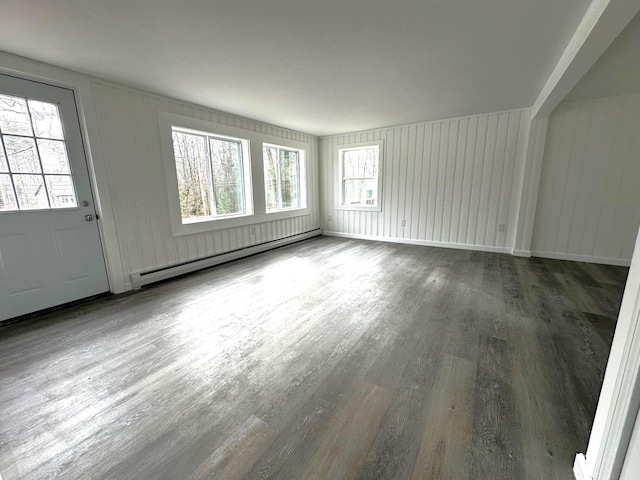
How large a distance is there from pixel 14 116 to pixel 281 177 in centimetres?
388

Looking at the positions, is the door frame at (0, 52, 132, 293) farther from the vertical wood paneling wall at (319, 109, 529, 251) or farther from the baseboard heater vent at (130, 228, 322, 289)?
the vertical wood paneling wall at (319, 109, 529, 251)

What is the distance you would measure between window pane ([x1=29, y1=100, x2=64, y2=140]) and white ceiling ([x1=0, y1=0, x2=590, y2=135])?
0.42 meters

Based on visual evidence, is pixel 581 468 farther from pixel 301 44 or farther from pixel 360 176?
pixel 360 176

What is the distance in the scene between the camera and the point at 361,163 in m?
6.20

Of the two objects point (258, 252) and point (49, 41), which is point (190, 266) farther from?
point (49, 41)

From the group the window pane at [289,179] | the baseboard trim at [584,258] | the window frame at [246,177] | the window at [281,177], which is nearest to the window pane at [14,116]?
the window frame at [246,177]

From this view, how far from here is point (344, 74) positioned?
288cm

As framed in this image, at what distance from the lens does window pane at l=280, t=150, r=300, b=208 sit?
580cm

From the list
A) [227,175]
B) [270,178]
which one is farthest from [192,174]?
[270,178]

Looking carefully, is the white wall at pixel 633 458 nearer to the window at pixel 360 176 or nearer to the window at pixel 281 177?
the window at pixel 281 177

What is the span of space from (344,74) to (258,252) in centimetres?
342

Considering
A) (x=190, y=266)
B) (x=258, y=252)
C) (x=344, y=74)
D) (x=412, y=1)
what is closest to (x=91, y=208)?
(x=190, y=266)

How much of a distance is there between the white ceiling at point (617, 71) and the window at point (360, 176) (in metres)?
3.18

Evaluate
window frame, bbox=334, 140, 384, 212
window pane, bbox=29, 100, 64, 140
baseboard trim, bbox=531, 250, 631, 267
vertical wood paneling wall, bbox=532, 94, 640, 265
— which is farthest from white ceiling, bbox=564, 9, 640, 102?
window pane, bbox=29, 100, 64, 140
